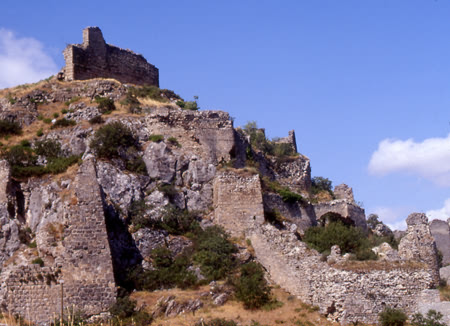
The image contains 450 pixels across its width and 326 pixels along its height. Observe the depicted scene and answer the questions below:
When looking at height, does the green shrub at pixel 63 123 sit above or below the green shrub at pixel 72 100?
below

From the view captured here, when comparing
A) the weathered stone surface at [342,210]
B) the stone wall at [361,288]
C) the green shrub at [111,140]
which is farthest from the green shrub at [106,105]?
the stone wall at [361,288]

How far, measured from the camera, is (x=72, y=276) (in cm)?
2486

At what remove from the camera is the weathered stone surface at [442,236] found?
37406 mm

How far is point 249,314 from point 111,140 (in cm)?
1223

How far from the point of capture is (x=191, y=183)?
106ft

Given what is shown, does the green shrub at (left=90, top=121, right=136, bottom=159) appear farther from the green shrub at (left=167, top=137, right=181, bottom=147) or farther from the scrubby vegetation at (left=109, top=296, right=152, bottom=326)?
the scrubby vegetation at (left=109, top=296, right=152, bottom=326)

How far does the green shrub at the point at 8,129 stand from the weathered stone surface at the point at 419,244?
2068 centimetres

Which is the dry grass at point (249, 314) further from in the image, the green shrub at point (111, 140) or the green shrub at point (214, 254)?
the green shrub at point (111, 140)

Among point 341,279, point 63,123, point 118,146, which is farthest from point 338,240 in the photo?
point 63,123

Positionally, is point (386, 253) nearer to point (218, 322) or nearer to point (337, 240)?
point (337, 240)

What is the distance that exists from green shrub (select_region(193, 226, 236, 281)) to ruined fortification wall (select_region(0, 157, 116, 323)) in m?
4.04

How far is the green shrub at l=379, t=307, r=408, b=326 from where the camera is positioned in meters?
22.8

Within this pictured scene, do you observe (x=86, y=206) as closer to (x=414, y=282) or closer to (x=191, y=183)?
(x=191, y=183)

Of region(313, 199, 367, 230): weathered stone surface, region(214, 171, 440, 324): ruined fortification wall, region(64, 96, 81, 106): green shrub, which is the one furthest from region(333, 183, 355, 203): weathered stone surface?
region(64, 96, 81, 106): green shrub
